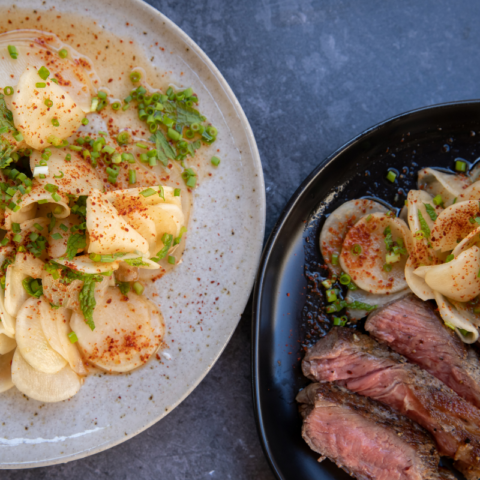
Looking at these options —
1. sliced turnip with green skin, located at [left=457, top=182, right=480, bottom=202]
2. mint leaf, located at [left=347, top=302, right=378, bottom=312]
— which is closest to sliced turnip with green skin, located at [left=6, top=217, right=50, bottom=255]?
mint leaf, located at [left=347, top=302, right=378, bottom=312]

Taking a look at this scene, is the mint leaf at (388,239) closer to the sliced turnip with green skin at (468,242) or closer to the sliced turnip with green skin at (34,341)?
the sliced turnip with green skin at (468,242)

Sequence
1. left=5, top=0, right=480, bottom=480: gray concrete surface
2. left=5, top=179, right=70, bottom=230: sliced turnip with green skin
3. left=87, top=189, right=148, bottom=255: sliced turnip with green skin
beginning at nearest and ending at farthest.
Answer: left=87, top=189, right=148, bottom=255: sliced turnip with green skin < left=5, top=179, right=70, bottom=230: sliced turnip with green skin < left=5, top=0, right=480, bottom=480: gray concrete surface

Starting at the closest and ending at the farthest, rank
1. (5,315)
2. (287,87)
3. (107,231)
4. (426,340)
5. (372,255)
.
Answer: (107,231) < (5,315) < (426,340) < (372,255) < (287,87)

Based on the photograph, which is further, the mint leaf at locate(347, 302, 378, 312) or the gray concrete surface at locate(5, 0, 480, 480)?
the gray concrete surface at locate(5, 0, 480, 480)

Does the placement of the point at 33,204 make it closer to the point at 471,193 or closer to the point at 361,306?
the point at 361,306

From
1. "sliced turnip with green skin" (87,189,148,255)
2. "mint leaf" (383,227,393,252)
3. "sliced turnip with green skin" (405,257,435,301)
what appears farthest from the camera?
"mint leaf" (383,227,393,252)

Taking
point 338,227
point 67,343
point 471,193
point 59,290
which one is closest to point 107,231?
point 59,290

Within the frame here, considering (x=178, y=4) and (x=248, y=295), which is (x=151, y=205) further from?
(x=178, y=4)

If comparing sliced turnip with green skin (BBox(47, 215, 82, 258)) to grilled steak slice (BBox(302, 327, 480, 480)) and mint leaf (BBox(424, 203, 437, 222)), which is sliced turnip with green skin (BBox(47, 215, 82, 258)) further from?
mint leaf (BBox(424, 203, 437, 222))
